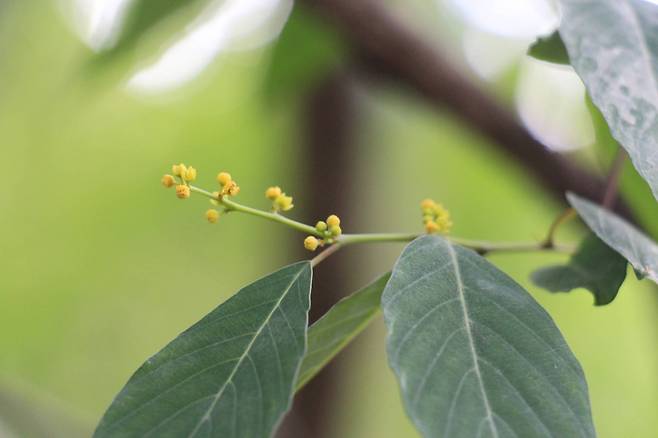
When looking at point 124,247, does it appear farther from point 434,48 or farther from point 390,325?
point 390,325

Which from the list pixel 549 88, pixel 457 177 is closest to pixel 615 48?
pixel 549 88

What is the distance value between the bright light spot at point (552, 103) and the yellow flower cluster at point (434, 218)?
1345 mm

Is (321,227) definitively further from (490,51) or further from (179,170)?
(490,51)

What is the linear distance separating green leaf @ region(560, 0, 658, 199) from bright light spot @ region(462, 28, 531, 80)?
1.86m

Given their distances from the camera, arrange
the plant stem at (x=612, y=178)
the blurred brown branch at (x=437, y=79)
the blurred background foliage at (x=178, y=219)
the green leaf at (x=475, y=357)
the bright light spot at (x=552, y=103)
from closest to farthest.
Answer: the green leaf at (x=475, y=357)
the plant stem at (x=612, y=178)
the blurred brown branch at (x=437, y=79)
the bright light spot at (x=552, y=103)
the blurred background foliage at (x=178, y=219)

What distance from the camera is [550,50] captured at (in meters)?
0.82

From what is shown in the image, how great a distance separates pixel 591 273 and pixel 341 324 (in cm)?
23

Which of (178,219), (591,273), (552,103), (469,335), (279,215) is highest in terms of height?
(279,215)

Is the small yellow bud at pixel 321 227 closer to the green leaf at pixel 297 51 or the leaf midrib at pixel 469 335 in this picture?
the leaf midrib at pixel 469 335

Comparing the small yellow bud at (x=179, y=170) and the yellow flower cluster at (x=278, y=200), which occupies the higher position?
the small yellow bud at (x=179, y=170)

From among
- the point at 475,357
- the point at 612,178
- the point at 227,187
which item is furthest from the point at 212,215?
the point at 612,178

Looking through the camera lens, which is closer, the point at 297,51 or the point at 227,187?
the point at 227,187

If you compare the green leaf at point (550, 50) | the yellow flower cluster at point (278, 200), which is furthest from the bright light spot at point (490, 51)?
the yellow flower cluster at point (278, 200)

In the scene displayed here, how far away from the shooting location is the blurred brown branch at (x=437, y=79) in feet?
4.81
